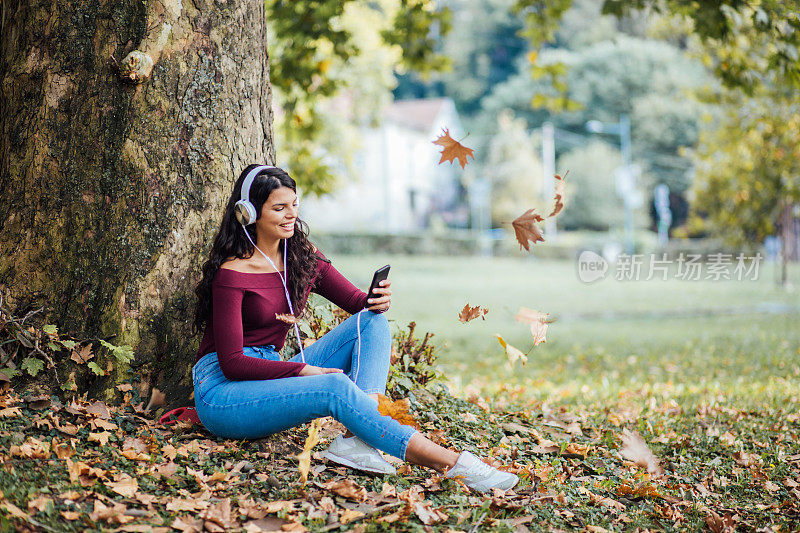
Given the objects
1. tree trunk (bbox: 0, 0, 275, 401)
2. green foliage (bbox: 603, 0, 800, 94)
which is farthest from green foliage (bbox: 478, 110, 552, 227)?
tree trunk (bbox: 0, 0, 275, 401)

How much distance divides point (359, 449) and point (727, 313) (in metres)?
12.8

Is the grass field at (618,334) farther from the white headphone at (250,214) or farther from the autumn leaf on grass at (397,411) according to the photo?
the white headphone at (250,214)

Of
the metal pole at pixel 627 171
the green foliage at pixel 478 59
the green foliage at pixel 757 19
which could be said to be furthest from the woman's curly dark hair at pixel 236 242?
the green foliage at pixel 478 59

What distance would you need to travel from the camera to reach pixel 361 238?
31875 mm

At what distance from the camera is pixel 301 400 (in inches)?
132

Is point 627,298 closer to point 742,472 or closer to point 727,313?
point 727,313

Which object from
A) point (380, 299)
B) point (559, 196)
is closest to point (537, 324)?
point (559, 196)

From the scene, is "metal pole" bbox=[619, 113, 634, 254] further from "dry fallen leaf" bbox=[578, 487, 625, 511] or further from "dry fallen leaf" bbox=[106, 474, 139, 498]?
"dry fallen leaf" bbox=[106, 474, 139, 498]

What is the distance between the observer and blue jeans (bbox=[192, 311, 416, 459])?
332 cm

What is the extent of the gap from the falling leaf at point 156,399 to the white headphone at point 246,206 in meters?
1.03

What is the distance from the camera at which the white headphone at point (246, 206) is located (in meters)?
3.55

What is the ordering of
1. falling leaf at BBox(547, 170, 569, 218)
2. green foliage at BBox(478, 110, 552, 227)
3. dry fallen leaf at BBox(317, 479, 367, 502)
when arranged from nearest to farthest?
dry fallen leaf at BBox(317, 479, 367, 502)
falling leaf at BBox(547, 170, 569, 218)
green foliage at BBox(478, 110, 552, 227)

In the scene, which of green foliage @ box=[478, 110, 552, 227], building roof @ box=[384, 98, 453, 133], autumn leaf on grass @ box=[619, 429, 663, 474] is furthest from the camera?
building roof @ box=[384, 98, 453, 133]

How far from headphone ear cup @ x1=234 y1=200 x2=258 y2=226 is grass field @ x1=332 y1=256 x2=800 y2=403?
150 centimetres
